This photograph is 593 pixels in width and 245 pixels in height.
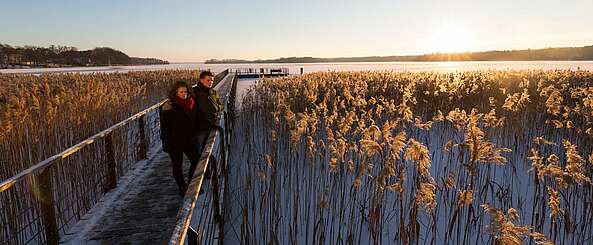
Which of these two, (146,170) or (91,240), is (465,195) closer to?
(91,240)

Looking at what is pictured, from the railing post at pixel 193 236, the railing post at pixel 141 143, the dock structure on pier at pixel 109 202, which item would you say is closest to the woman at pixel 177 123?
the dock structure on pier at pixel 109 202

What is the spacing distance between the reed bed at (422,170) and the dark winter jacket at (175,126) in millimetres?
963

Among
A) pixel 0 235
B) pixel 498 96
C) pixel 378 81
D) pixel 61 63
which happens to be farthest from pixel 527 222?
pixel 61 63

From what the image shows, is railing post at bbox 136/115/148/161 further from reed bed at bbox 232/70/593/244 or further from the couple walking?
the couple walking

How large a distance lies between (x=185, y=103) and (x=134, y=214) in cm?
152

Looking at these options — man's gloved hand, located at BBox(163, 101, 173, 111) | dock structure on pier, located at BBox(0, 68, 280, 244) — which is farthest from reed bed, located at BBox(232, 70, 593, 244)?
man's gloved hand, located at BBox(163, 101, 173, 111)

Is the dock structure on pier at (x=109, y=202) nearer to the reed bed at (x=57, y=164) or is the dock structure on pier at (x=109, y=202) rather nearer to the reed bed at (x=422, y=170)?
the reed bed at (x=57, y=164)

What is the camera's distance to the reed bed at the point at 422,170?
156 inches

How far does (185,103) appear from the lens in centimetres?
545

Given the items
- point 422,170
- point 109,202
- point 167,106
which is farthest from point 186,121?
point 422,170

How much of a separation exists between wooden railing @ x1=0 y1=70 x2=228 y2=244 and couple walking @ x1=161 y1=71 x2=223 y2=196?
89cm

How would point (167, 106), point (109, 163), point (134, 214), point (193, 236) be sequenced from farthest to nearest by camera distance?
1. point (109, 163)
2. point (167, 106)
3. point (134, 214)
4. point (193, 236)

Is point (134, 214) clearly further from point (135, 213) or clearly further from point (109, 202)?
point (109, 202)

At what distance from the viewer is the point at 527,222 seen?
5.66 meters
